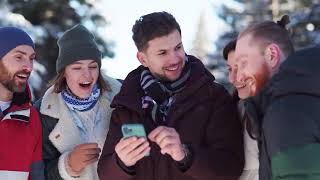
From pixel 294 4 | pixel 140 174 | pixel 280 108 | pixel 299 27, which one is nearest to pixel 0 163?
pixel 140 174

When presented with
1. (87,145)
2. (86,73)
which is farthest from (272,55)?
(86,73)

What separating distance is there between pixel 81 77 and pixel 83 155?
0.58m

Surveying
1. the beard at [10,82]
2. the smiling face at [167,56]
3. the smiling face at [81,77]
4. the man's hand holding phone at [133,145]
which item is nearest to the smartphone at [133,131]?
the man's hand holding phone at [133,145]

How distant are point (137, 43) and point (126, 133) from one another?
0.78 metres

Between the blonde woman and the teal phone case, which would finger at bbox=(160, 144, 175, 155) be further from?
the blonde woman

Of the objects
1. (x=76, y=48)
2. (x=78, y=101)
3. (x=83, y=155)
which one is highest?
(x=76, y=48)

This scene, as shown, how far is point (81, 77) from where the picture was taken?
3879mm

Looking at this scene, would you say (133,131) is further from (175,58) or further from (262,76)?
(262,76)

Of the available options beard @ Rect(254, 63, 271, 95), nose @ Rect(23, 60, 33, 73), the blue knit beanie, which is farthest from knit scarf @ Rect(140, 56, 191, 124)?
the blue knit beanie

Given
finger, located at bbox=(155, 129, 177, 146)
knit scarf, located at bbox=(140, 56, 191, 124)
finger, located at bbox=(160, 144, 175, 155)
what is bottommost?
finger, located at bbox=(160, 144, 175, 155)

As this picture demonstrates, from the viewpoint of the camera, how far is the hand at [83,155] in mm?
3648

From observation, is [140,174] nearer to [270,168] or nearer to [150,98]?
[150,98]

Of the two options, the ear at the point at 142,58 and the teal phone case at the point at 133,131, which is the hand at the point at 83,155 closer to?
the ear at the point at 142,58

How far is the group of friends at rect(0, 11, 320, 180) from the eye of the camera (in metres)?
2.16
